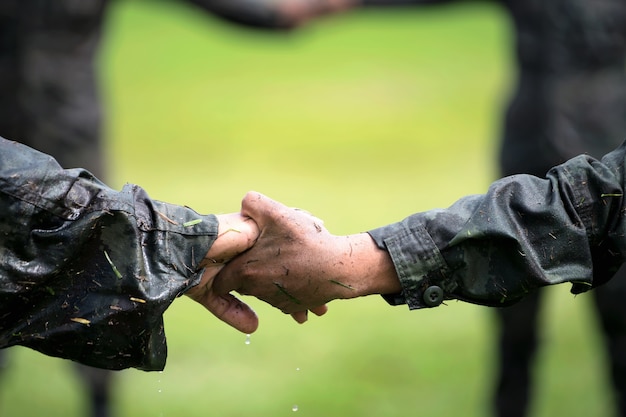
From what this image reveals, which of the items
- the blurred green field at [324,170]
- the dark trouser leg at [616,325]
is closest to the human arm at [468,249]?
the dark trouser leg at [616,325]

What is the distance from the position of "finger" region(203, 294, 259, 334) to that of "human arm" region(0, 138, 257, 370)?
1.32 ft

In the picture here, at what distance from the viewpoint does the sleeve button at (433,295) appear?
2855 mm

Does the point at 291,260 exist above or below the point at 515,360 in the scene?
above

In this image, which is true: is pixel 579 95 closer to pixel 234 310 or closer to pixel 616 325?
pixel 616 325

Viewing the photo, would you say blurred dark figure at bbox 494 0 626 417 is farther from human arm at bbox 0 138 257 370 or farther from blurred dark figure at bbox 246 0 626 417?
human arm at bbox 0 138 257 370

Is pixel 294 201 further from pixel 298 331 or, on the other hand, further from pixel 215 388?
pixel 215 388

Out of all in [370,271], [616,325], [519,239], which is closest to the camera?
[519,239]

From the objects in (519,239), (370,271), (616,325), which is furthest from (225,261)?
(616,325)

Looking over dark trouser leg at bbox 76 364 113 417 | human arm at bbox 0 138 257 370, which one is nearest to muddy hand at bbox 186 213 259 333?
human arm at bbox 0 138 257 370

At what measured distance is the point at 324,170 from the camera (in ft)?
31.8

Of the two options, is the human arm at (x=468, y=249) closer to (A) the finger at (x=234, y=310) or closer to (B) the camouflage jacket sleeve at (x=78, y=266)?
(A) the finger at (x=234, y=310)

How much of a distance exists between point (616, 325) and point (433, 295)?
1.73 m

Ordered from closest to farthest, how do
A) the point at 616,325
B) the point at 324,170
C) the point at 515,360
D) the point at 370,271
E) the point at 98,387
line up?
the point at 370,271
the point at 616,325
the point at 515,360
the point at 98,387
the point at 324,170

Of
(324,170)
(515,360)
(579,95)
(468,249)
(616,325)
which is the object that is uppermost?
(468,249)
